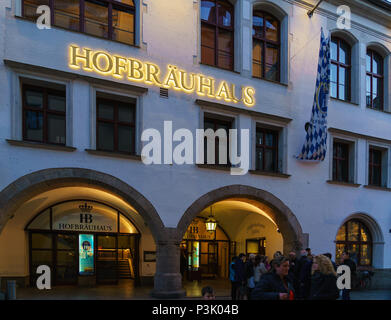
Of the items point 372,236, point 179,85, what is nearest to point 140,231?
point 179,85

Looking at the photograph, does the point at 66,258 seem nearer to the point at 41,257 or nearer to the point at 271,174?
the point at 41,257

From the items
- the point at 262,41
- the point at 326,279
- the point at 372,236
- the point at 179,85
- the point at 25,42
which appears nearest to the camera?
the point at 326,279

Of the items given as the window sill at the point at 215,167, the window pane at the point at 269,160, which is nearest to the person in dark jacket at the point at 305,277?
the window sill at the point at 215,167

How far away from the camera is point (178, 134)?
46.2 ft

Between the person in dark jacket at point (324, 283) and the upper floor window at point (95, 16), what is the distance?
10.1m

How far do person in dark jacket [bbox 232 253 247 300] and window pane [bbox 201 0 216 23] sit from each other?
27.6ft

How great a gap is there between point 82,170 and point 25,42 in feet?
12.8

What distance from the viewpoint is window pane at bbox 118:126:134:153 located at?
1364 centimetres

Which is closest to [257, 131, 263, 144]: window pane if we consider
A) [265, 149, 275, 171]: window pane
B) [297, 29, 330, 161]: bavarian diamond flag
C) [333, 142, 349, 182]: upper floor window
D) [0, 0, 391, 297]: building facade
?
[0, 0, 391, 297]: building facade

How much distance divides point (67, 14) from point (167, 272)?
333 inches

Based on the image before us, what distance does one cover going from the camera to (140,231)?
686 inches

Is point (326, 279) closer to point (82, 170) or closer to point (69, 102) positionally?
point (82, 170)

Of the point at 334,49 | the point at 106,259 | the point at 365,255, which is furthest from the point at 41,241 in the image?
the point at 334,49
